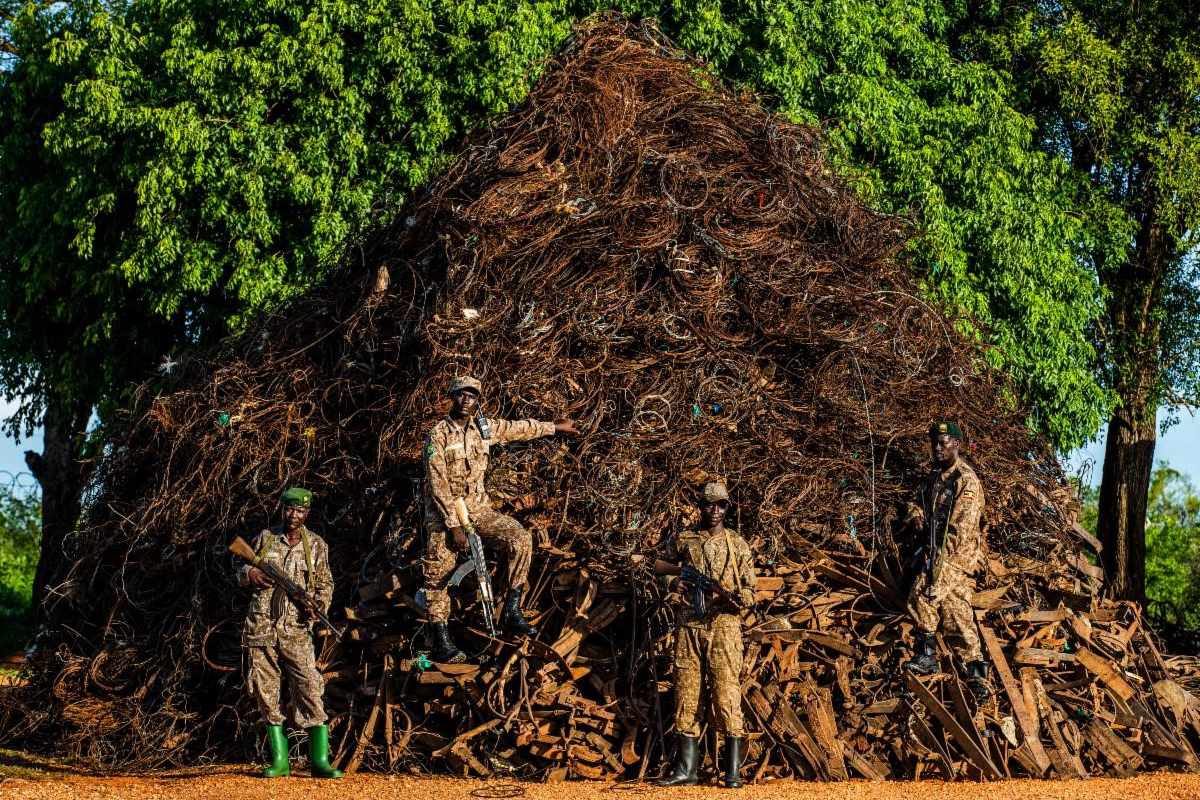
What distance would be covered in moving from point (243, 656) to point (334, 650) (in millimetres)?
712

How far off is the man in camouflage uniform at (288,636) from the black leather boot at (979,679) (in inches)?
190

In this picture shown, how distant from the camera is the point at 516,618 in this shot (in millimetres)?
10039

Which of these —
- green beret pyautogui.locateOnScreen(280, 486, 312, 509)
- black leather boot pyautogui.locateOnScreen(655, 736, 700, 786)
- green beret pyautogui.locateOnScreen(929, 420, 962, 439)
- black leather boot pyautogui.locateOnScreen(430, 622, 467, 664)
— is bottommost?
black leather boot pyautogui.locateOnScreen(655, 736, 700, 786)

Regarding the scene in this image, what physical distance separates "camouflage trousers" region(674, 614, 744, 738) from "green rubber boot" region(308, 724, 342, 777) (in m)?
2.59

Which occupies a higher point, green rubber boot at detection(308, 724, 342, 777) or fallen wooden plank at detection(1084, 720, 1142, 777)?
fallen wooden plank at detection(1084, 720, 1142, 777)

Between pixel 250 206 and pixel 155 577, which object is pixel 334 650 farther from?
pixel 250 206

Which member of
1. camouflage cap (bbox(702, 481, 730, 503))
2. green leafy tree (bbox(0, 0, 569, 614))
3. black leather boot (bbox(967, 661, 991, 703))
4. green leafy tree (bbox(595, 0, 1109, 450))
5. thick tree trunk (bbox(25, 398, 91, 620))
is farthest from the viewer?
thick tree trunk (bbox(25, 398, 91, 620))

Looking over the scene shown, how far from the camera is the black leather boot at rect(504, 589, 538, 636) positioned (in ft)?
32.8

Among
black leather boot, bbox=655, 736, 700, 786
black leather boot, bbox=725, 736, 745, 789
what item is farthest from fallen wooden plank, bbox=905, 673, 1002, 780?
black leather boot, bbox=655, 736, 700, 786

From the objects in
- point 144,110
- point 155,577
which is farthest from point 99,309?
point 155,577

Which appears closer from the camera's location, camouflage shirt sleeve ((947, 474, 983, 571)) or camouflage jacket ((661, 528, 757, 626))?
camouflage jacket ((661, 528, 757, 626))

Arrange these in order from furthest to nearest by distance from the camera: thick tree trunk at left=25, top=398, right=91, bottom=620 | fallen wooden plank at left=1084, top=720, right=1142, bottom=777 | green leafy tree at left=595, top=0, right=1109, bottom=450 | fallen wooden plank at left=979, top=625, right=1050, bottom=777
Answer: thick tree trunk at left=25, top=398, right=91, bottom=620 → green leafy tree at left=595, top=0, right=1109, bottom=450 → fallen wooden plank at left=1084, top=720, right=1142, bottom=777 → fallen wooden plank at left=979, top=625, right=1050, bottom=777

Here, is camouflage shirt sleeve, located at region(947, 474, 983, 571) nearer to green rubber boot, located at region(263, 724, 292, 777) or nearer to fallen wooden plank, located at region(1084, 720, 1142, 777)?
fallen wooden plank, located at region(1084, 720, 1142, 777)

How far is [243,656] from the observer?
10.5m
